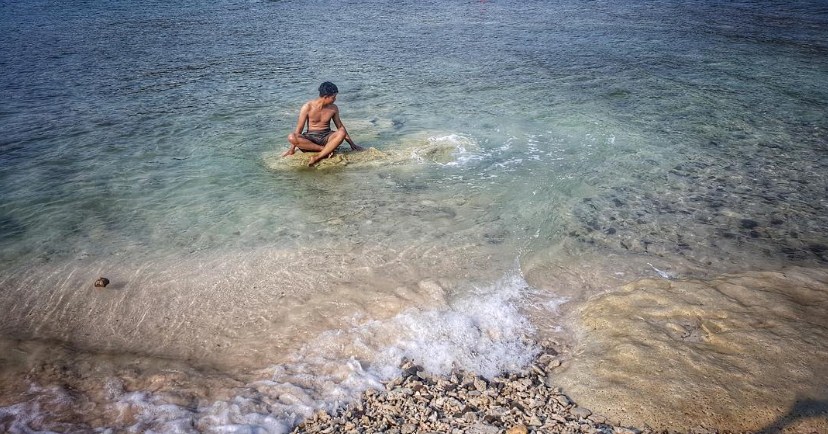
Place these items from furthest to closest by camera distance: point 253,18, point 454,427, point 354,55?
point 253,18
point 354,55
point 454,427

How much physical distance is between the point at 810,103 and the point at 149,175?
12.3 metres

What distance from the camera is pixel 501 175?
7.52 m

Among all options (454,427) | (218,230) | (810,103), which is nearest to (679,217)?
(454,427)

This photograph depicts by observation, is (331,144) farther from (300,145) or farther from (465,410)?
(465,410)

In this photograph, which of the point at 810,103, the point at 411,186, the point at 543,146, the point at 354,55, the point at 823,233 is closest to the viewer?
the point at 823,233

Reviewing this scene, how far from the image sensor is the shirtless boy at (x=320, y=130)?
7965mm

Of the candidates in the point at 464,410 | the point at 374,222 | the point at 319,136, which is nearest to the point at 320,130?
the point at 319,136

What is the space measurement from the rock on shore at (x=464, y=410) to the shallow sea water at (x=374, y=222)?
17cm

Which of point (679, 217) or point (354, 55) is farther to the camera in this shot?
point (354, 55)

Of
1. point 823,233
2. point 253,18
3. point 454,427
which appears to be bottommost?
point 823,233

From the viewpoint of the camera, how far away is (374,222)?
246 inches

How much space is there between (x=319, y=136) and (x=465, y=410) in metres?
5.73

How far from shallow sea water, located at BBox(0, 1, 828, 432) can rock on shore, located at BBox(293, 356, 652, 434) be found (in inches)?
6.8

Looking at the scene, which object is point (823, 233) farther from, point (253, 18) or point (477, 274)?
point (253, 18)
